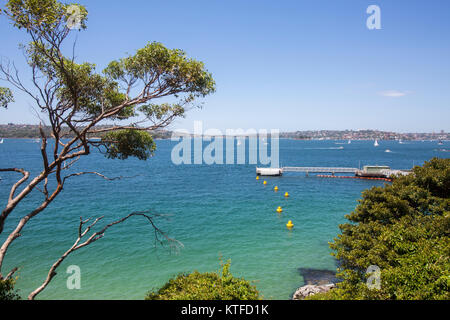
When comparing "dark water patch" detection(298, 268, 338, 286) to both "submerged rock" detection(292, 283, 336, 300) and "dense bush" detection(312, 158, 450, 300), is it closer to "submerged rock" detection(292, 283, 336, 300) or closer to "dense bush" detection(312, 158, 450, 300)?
"submerged rock" detection(292, 283, 336, 300)

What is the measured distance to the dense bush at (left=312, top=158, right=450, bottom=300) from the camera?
717cm

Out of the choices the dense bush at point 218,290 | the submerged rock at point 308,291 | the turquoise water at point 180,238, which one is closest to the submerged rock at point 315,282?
the submerged rock at point 308,291

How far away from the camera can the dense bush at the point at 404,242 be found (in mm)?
7172

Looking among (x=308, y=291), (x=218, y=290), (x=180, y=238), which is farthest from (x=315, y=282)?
(x=180, y=238)

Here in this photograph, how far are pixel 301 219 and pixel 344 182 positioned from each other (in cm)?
2754

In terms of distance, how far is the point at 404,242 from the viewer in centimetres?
973

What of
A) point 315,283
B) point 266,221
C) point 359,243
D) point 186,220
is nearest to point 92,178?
point 186,220

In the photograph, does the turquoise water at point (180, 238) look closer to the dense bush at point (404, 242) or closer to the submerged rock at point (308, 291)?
the submerged rock at point (308, 291)

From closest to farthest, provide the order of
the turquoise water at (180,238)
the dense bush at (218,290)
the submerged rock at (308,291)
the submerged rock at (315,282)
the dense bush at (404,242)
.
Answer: the dense bush at (404,242), the dense bush at (218,290), the submerged rock at (308,291), the submerged rock at (315,282), the turquoise water at (180,238)

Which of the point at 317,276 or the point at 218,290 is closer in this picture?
the point at 218,290

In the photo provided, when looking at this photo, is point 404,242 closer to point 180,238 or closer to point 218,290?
point 218,290

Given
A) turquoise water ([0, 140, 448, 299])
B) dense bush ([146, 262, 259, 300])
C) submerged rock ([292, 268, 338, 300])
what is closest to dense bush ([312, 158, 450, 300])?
submerged rock ([292, 268, 338, 300])

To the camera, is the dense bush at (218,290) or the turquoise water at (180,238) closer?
the dense bush at (218,290)

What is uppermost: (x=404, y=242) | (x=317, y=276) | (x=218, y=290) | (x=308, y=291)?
(x=404, y=242)
